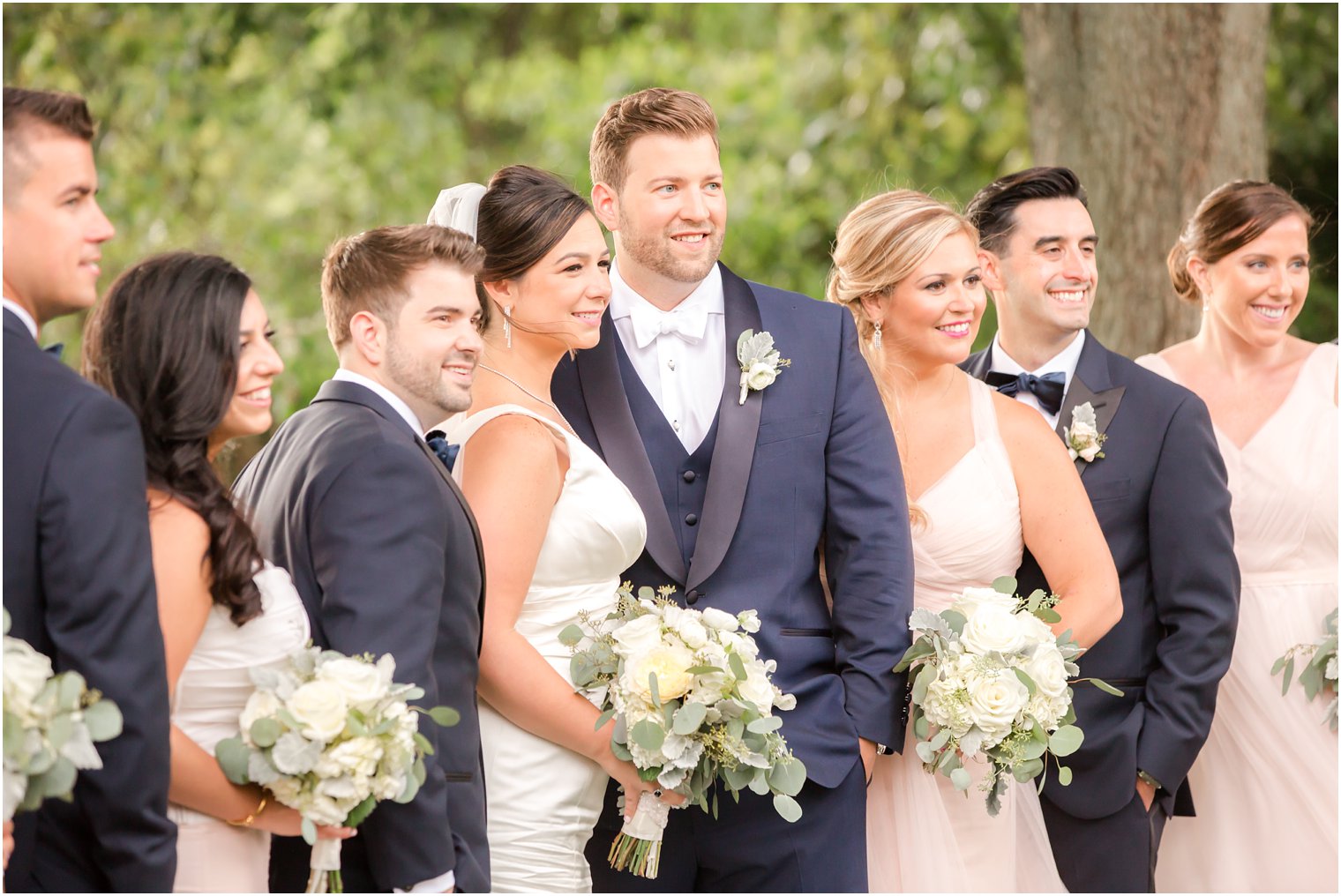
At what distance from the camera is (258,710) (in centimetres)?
273

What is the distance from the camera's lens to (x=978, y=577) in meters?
4.16

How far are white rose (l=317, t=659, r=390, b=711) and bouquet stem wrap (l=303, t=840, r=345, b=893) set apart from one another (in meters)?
0.37

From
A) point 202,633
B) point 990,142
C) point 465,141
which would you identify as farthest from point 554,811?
point 465,141

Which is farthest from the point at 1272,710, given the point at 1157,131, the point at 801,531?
the point at 1157,131

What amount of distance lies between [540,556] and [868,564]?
91 centimetres

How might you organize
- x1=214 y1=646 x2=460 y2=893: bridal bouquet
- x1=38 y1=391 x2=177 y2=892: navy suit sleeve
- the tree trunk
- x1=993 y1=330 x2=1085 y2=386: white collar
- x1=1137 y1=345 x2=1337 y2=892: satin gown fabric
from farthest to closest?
1. the tree trunk
2. x1=993 y1=330 x2=1085 y2=386: white collar
3. x1=1137 y1=345 x2=1337 y2=892: satin gown fabric
4. x1=214 y1=646 x2=460 y2=893: bridal bouquet
5. x1=38 y1=391 x2=177 y2=892: navy suit sleeve

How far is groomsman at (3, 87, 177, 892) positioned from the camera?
2.46 m

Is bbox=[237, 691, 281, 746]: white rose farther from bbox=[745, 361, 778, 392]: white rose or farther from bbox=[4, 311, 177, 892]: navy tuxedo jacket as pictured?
bbox=[745, 361, 778, 392]: white rose

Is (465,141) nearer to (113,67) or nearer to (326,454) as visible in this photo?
(113,67)

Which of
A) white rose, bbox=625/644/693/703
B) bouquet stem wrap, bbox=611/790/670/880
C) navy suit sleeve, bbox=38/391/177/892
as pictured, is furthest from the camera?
bouquet stem wrap, bbox=611/790/670/880

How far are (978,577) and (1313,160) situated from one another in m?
6.00

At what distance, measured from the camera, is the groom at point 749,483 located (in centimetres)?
379

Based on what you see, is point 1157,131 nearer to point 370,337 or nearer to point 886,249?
point 886,249

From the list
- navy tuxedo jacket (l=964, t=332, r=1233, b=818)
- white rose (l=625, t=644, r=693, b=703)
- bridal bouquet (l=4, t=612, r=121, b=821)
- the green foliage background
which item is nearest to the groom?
white rose (l=625, t=644, r=693, b=703)
